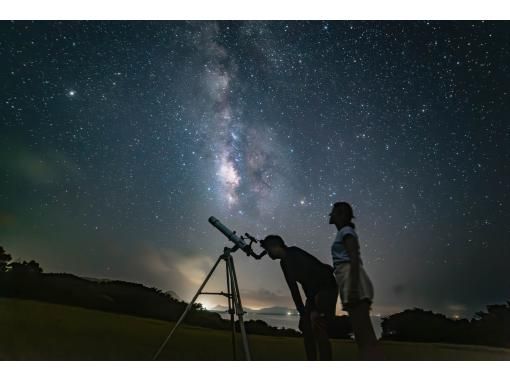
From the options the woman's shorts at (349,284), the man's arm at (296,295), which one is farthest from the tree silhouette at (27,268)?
the woman's shorts at (349,284)

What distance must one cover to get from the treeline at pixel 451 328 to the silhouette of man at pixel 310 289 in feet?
9.59

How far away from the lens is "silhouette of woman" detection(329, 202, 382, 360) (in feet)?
5.62

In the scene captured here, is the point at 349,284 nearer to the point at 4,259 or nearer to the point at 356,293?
the point at 356,293

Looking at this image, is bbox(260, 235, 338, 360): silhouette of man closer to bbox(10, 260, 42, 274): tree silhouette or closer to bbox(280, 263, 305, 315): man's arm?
bbox(280, 263, 305, 315): man's arm

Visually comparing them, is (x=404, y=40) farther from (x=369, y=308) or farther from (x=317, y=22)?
(x=369, y=308)

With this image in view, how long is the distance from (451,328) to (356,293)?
3.98 meters

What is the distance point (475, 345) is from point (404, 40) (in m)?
3.72

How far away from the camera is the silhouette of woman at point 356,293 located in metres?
1.71

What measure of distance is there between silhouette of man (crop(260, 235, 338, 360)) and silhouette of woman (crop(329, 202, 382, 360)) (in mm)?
277

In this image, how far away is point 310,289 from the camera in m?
2.15

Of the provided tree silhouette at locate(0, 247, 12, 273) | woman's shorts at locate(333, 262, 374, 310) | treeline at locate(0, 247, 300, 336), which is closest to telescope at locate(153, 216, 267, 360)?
woman's shorts at locate(333, 262, 374, 310)
